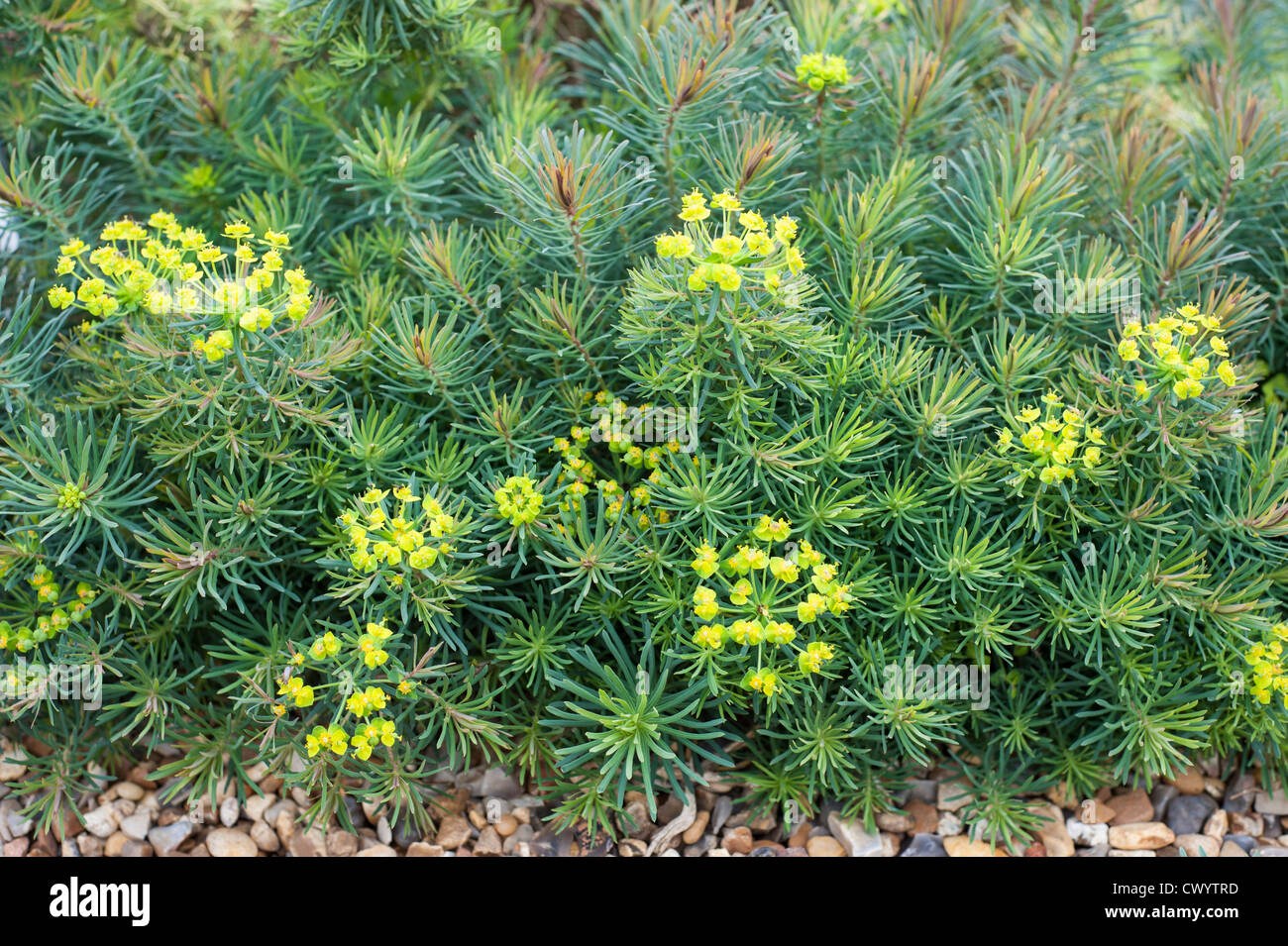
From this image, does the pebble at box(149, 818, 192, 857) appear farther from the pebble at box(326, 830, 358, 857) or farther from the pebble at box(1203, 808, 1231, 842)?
the pebble at box(1203, 808, 1231, 842)

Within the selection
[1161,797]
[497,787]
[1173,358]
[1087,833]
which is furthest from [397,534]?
[1161,797]

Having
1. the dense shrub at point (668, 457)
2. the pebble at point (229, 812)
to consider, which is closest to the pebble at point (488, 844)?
the dense shrub at point (668, 457)

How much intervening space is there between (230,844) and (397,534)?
2.67ft

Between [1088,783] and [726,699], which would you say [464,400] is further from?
[1088,783]

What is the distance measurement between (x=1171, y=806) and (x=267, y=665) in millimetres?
1773

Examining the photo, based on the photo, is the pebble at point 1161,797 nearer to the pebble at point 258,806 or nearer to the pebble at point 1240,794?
the pebble at point 1240,794

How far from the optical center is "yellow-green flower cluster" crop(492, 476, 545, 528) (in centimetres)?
183

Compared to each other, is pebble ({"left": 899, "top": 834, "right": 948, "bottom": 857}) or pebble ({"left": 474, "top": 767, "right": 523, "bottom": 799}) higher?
pebble ({"left": 474, "top": 767, "right": 523, "bottom": 799})

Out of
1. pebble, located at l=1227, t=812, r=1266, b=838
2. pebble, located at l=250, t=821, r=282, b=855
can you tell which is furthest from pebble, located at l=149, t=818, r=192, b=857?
pebble, located at l=1227, t=812, r=1266, b=838

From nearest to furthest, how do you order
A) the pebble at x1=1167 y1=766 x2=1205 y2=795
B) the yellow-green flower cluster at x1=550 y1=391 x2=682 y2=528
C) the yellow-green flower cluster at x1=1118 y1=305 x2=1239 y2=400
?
the yellow-green flower cluster at x1=1118 y1=305 x2=1239 y2=400, the yellow-green flower cluster at x1=550 y1=391 x2=682 y2=528, the pebble at x1=1167 y1=766 x2=1205 y2=795

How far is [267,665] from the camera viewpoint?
1.92 m

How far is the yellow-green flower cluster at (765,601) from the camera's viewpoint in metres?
1.70

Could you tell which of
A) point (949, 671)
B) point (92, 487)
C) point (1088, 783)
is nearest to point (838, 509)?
point (949, 671)

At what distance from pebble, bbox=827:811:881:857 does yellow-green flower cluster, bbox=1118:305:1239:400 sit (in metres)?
0.96
